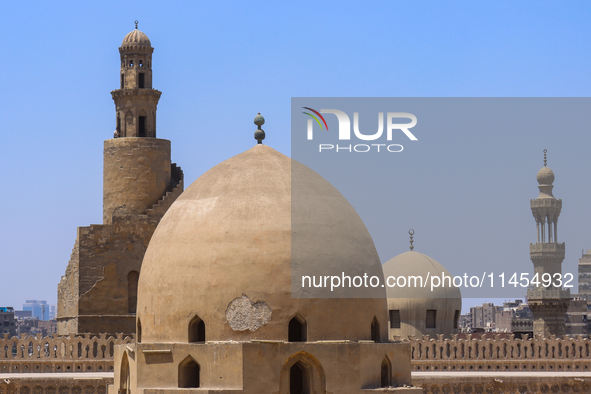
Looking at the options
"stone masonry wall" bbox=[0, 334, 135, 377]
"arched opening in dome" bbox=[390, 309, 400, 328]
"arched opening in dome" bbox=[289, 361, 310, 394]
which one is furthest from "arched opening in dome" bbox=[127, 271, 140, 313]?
"arched opening in dome" bbox=[289, 361, 310, 394]

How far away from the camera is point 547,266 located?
45.8 metres

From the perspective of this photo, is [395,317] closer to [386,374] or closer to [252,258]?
[386,374]

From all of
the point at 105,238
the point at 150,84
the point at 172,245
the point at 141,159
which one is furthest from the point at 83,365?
the point at 172,245

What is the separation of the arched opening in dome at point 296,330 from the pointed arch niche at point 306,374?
0.96 ft

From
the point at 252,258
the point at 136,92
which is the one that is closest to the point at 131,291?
the point at 136,92

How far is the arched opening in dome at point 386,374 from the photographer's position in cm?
1447

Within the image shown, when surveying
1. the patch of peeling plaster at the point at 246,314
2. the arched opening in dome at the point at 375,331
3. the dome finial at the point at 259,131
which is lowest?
the arched opening in dome at the point at 375,331

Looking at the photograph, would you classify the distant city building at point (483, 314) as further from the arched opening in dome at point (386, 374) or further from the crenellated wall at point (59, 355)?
the arched opening in dome at point (386, 374)

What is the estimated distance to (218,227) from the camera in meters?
14.0

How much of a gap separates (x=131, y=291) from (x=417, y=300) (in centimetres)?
794

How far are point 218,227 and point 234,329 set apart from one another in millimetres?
1409

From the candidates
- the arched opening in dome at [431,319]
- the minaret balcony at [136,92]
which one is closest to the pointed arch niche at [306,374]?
the arched opening in dome at [431,319]

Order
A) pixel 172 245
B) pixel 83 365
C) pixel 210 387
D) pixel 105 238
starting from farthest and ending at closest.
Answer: pixel 105 238 → pixel 83 365 → pixel 172 245 → pixel 210 387

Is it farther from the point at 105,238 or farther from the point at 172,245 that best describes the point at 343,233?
the point at 105,238
